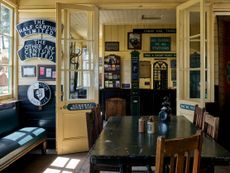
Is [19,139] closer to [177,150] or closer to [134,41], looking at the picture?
[177,150]

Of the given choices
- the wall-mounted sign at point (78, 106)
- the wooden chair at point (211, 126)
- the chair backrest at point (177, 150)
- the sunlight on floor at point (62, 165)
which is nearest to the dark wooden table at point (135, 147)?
the wooden chair at point (211, 126)

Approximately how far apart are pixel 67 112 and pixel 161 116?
193 centimetres

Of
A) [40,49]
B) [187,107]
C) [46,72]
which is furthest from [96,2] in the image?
[187,107]

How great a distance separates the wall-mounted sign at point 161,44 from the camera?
29.1 ft

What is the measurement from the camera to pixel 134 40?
889 centimetres

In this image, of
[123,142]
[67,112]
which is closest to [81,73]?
[67,112]

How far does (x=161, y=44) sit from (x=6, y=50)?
551 centimetres

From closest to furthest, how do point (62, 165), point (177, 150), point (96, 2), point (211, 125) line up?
point (177, 150) → point (211, 125) → point (62, 165) → point (96, 2)

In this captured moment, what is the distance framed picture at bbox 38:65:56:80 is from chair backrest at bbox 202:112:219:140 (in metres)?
2.93

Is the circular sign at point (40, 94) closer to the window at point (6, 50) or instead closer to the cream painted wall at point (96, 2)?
the window at point (6, 50)

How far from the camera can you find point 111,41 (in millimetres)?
8938

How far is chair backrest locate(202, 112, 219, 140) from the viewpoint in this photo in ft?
7.61

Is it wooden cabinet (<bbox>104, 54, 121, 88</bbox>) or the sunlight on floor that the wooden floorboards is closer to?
the sunlight on floor

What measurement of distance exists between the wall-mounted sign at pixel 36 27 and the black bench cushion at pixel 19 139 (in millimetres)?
1696
